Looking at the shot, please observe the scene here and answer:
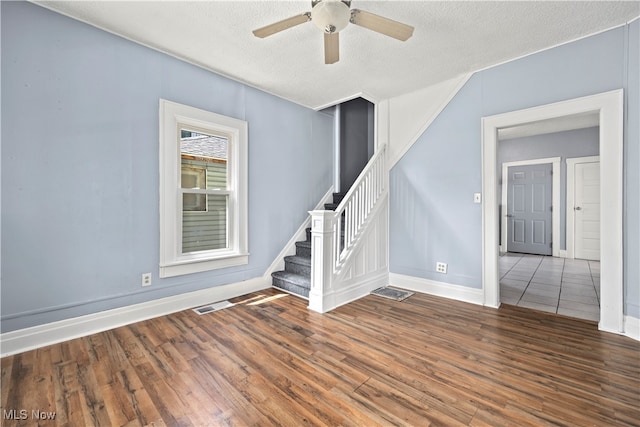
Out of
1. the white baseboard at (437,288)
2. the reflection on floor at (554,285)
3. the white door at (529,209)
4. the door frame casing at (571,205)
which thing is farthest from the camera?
the white door at (529,209)

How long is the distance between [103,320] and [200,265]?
928mm

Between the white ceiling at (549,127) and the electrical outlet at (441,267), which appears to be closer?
the electrical outlet at (441,267)

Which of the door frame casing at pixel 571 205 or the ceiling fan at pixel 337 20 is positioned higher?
the ceiling fan at pixel 337 20

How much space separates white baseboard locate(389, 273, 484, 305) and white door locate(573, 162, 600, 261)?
4.48 meters

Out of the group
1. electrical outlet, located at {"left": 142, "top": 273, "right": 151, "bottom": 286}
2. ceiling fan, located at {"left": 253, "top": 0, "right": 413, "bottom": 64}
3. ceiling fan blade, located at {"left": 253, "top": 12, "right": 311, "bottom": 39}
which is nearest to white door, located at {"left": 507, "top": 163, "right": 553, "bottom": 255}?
ceiling fan, located at {"left": 253, "top": 0, "right": 413, "bottom": 64}

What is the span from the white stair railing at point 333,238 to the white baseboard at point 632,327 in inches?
96.0

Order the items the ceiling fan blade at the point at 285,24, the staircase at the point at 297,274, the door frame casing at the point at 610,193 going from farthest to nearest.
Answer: the staircase at the point at 297,274 → the door frame casing at the point at 610,193 → the ceiling fan blade at the point at 285,24

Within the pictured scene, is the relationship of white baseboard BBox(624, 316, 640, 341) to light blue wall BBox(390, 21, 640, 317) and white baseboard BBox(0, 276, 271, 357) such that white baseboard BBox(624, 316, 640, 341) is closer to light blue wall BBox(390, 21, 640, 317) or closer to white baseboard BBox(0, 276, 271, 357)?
light blue wall BBox(390, 21, 640, 317)

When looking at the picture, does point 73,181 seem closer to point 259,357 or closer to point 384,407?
point 259,357

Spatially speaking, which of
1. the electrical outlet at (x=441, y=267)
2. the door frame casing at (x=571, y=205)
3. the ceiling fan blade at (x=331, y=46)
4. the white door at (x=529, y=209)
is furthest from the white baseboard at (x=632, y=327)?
the white door at (x=529, y=209)

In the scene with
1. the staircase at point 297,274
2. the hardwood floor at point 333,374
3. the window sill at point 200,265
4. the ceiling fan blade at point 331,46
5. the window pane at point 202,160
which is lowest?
the hardwood floor at point 333,374

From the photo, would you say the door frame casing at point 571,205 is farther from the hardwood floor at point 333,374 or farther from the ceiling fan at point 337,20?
the ceiling fan at point 337,20

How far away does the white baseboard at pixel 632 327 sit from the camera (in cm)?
228

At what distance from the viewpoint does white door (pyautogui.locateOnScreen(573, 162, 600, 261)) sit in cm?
563
